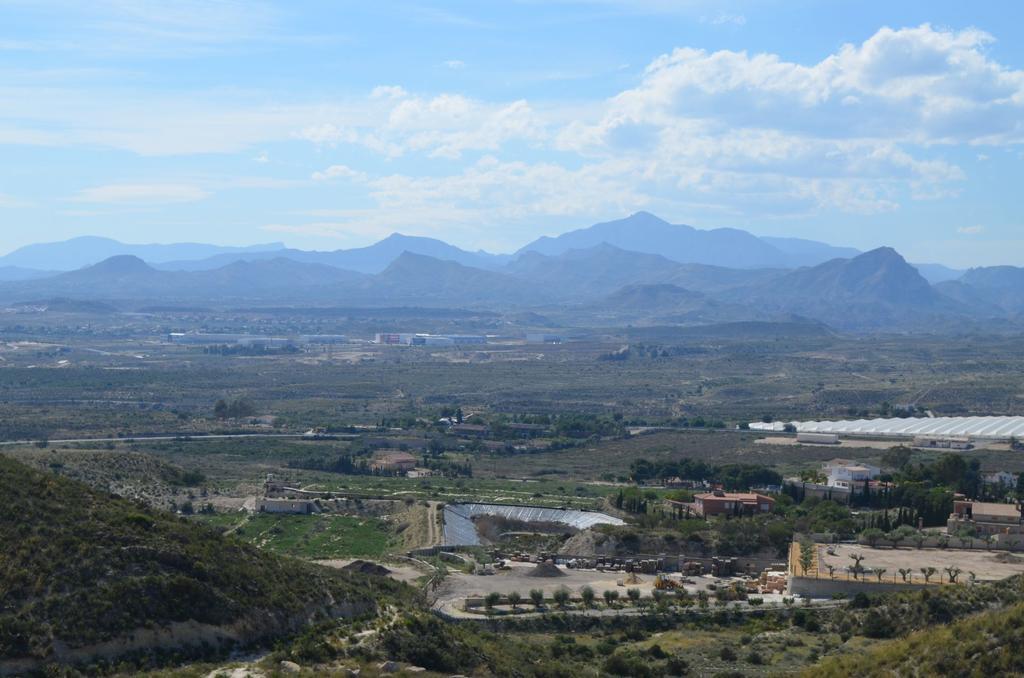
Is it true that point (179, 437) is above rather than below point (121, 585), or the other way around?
below

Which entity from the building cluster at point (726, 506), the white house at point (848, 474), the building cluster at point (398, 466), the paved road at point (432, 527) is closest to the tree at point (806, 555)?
the building cluster at point (726, 506)

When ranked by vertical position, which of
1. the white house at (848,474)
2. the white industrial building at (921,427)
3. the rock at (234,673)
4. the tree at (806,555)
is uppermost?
the rock at (234,673)

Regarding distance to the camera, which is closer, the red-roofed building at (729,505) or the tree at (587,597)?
the tree at (587,597)

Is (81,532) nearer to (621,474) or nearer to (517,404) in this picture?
(621,474)

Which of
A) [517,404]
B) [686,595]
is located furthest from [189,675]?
[517,404]

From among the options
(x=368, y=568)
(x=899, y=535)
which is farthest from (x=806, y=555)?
(x=368, y=568)

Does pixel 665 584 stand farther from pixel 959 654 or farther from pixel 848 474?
pixel 848 474

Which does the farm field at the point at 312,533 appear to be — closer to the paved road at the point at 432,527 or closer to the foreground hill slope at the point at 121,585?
the paved road at the point at 432,527
